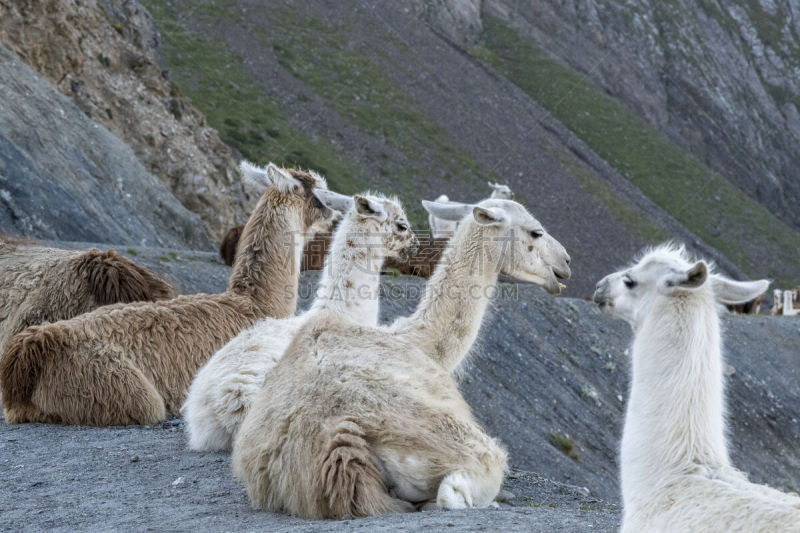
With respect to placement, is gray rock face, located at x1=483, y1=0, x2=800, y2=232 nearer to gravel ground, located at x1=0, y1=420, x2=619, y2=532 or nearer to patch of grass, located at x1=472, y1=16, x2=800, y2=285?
patch of grass, located at x1=472, y1=16, x2=800, y2=285

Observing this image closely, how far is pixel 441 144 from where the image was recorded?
74.8m

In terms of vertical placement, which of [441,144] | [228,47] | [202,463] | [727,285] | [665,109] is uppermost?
[665,109]

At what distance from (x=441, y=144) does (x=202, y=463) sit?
68290 millimetres

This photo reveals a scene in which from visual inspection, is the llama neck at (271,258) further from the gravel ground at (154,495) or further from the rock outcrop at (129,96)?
the rock outcrop at (129,96)

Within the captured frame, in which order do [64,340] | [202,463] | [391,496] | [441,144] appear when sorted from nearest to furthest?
[391,496]
[202,463]
[64,340]
[441,144]

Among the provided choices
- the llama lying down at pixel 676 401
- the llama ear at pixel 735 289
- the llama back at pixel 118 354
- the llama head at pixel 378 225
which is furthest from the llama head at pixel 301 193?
the llama ear at pixel 735 289

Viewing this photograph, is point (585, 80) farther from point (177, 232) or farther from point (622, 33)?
point (177, 232)

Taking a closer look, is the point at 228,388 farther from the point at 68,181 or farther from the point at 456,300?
the point at 68,181

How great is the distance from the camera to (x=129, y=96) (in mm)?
32781

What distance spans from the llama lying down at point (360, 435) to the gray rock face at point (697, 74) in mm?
101972

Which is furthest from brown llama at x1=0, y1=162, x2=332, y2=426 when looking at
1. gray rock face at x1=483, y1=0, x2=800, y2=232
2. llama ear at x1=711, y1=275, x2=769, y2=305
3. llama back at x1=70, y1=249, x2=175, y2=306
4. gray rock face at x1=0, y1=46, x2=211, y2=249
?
gray rock face at x1=483, y1=0, x2=800, y2=232

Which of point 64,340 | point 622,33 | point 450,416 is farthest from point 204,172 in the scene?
point 622,33

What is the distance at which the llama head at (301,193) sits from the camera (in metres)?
10.1

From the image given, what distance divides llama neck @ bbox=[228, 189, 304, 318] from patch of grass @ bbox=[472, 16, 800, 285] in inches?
3050
